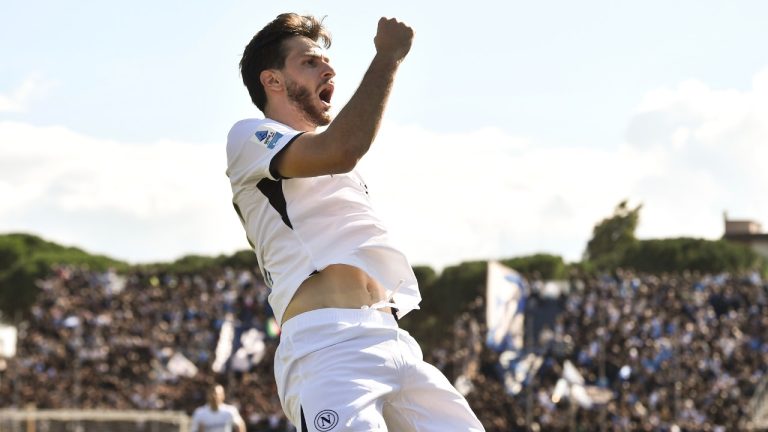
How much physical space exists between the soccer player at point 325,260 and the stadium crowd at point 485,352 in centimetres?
2351

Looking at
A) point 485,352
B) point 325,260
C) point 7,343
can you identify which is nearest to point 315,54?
point 325,260

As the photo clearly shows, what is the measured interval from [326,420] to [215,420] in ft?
35.1

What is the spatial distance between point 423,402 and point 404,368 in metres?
0.18

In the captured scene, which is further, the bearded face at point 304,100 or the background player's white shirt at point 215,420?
the background player's white shirt at point 215,420

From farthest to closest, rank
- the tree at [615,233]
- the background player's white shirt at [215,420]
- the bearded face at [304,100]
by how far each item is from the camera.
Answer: the tree at [615,233] < the background player's white shirt at [215,420] < the bearded face at [304,100]

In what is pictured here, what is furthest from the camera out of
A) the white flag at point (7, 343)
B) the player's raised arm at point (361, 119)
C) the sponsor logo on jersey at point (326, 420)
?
the white flag at point (7, 343)

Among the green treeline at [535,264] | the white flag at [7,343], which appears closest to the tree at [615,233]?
the green treeline at [535,264]

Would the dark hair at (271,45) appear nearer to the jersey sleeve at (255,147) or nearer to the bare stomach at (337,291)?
the jersey sleeve at (255,147)

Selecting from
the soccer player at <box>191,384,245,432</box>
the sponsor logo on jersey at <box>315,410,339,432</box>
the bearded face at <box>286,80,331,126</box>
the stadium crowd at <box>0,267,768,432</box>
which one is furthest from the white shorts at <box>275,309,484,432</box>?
the stadium crowd at <box>0,267,768,432</box>

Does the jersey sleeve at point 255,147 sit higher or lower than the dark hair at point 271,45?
lower

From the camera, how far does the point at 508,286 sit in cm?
3144

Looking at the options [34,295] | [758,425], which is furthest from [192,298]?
[34,295]

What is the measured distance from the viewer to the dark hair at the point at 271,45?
4902 millimetres

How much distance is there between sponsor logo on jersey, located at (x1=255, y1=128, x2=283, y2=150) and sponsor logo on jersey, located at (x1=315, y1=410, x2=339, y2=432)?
3.20ft
